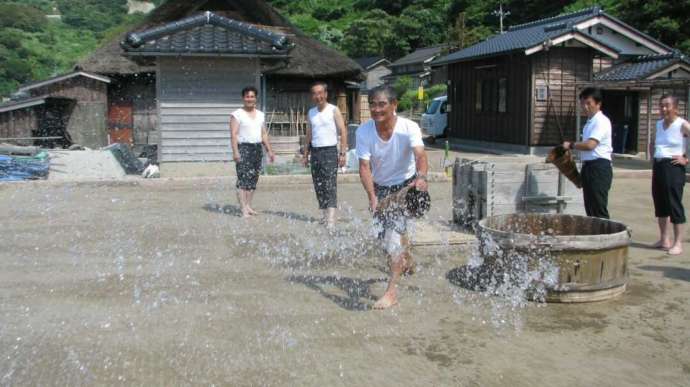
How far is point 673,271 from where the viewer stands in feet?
20.8

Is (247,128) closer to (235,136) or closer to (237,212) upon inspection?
(235,136)

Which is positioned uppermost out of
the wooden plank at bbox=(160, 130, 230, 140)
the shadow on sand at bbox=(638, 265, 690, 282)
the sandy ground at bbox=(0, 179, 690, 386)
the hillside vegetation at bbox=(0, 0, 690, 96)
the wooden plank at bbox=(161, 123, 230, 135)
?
the hillside vegetation at bbox=(0, 0, 690, 96)

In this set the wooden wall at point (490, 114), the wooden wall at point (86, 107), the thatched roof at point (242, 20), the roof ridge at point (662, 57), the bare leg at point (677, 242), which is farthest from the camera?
the wooden wall at point (86, 107)

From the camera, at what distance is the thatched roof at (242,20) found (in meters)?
21.1

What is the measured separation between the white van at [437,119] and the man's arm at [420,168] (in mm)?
23273

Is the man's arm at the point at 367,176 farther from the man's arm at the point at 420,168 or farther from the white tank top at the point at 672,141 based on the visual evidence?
the white tank top at the point at 672,141

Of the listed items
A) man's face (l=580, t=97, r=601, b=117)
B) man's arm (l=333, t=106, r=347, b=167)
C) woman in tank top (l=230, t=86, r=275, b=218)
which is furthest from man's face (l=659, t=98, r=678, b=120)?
woman in tank top (l=230, t=86, r=275, b=218)

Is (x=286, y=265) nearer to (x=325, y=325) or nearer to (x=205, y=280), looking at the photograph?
(x=205, y=280)

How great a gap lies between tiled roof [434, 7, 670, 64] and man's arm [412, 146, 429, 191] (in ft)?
50.0

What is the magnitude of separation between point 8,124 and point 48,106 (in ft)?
4.52

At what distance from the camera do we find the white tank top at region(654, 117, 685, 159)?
6.91 metres

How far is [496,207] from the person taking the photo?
741cm

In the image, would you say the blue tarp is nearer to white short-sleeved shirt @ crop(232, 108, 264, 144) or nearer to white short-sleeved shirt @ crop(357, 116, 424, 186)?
white short-sleeved shirt @ crop(232, 108, 264, 144)

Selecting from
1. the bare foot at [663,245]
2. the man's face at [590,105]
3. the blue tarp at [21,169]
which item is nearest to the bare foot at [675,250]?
the bare foot at [663,245]
